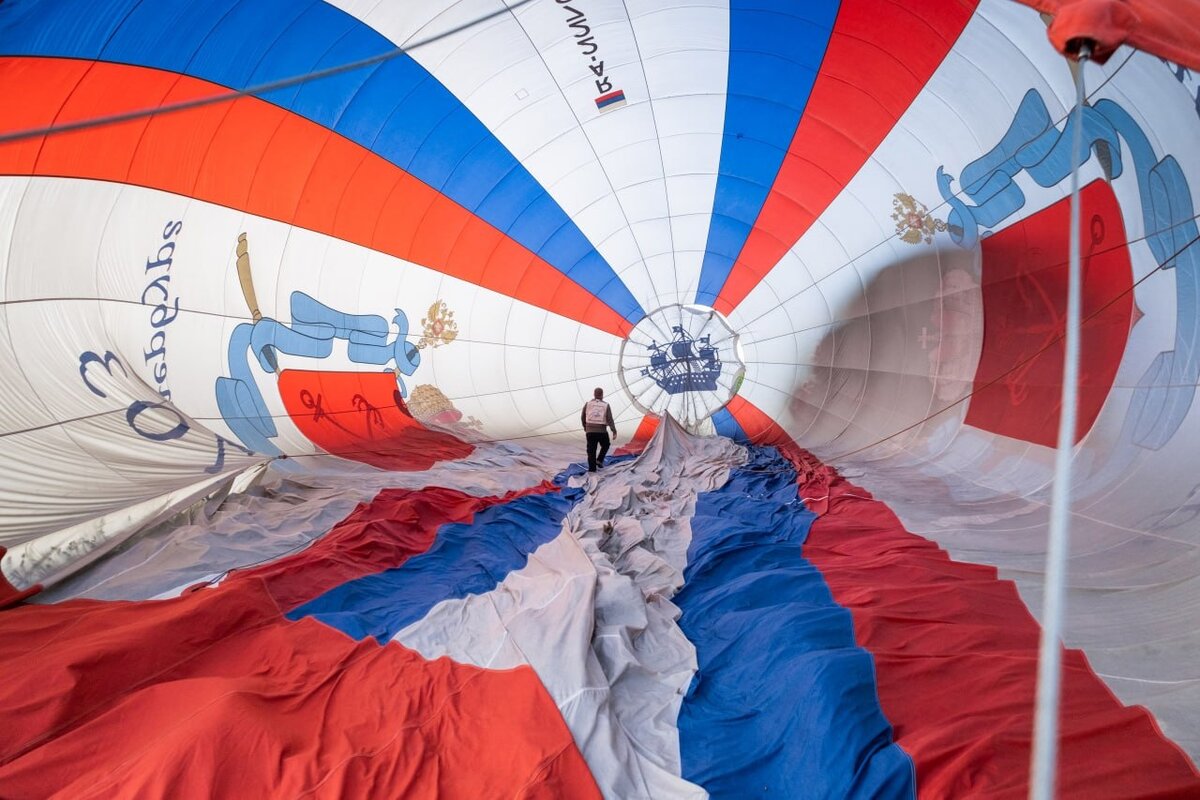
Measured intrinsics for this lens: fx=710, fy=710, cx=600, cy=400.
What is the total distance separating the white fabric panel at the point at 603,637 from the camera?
151cm

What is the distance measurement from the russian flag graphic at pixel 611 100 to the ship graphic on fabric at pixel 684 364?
84.9 inches

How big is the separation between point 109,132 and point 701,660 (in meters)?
3.01

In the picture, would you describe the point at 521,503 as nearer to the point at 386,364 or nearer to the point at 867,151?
the point at 386,364

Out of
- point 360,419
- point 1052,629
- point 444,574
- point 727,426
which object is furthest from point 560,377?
point 1052,629

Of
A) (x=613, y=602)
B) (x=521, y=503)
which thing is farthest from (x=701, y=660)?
(x=521, y=503)

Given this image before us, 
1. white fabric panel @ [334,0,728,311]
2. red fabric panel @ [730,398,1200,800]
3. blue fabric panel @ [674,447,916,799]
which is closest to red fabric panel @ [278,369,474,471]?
white fabric panel @ [334,0,728,311]

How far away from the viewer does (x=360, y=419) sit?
4.48 m

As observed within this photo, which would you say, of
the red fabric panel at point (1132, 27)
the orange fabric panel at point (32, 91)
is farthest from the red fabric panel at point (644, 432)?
the red fabric panel at point (1132, 27)

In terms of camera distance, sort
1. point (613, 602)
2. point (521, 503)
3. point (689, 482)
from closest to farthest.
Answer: point (613, 602), point (521, 503), point (689, 482)

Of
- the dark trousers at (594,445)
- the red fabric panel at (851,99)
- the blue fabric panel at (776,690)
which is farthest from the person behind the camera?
the dark trousers at (594,445)

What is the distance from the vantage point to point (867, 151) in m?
3.81

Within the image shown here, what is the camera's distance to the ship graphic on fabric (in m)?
5.66

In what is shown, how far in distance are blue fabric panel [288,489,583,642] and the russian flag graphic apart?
7.02 feet

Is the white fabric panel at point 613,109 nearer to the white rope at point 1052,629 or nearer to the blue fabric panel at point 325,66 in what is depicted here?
the blue fabric panel at point 325,66
